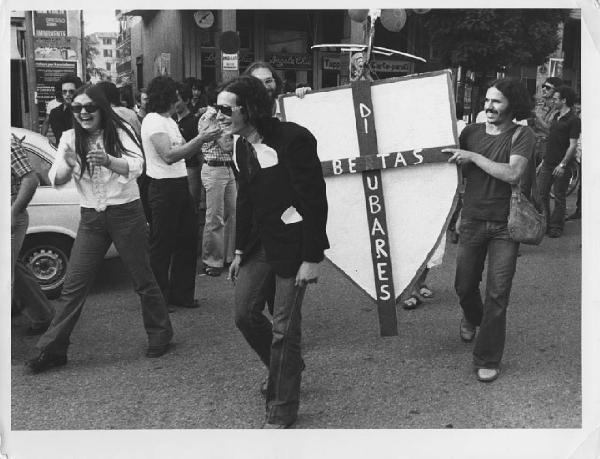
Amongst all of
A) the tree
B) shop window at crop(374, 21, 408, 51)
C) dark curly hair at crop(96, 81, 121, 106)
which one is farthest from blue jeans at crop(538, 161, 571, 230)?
dark curly hair at crop(96, 81, 121, 106)

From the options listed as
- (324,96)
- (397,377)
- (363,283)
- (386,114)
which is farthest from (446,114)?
(397,377)

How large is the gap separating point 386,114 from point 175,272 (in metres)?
2.18

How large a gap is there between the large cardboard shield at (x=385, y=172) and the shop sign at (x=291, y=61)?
7.19 feet

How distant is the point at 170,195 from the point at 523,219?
240cm

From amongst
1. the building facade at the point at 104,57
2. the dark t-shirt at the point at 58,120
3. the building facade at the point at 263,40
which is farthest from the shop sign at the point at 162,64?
the dark t-shirt at the point at 58,120

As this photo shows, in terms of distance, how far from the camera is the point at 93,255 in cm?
422

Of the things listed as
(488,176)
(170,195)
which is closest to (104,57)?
(170,195)

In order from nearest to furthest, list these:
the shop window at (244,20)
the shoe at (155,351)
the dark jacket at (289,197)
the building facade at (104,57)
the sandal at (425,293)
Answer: the dark jacket at (289,197) → the shop window at (244,20) → the building facade at (104,57) → the shoe at (155,351) → the sandal at (425,293)

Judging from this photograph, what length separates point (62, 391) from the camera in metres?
3.89

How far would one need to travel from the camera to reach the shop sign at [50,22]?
3.57 meters

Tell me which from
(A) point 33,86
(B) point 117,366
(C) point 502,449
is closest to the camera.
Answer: (C) point 502,449

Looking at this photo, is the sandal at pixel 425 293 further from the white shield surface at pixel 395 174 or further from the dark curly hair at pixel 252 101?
the dark curly hair at pixel 252 101

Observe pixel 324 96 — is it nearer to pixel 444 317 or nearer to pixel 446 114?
pixel 446 114

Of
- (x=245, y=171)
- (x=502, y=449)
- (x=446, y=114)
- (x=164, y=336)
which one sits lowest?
(x=502, y=449)
